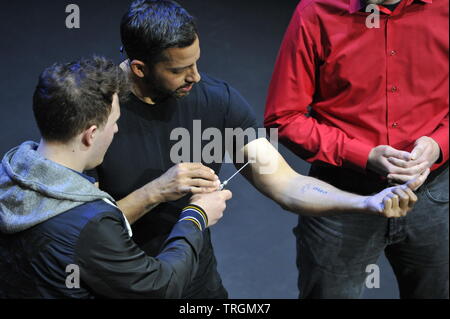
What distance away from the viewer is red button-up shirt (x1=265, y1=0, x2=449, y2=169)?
1829 mm

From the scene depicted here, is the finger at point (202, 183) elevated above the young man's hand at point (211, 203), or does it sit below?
above

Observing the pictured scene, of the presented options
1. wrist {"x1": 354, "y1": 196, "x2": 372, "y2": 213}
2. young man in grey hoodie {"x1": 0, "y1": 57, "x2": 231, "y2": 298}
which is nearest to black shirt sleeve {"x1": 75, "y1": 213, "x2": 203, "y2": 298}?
young man in grey hoodie {"x1": 0, "y1": 57, "x2": 231, "y2": 298}

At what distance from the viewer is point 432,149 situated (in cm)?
183

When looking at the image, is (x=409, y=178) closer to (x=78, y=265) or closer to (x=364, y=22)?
(x=364, y=22)

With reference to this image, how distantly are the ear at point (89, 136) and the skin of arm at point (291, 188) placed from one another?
534mm

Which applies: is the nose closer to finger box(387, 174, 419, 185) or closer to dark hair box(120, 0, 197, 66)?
dark hair box(120, 0, 197, 66)

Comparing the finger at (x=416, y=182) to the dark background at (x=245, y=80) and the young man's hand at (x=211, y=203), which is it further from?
the dark background at (x=245, y=80)

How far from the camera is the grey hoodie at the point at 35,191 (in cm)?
130

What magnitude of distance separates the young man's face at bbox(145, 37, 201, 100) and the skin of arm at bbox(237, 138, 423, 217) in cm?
27

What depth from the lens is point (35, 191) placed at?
132cm

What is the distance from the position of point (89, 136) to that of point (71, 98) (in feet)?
0.30
